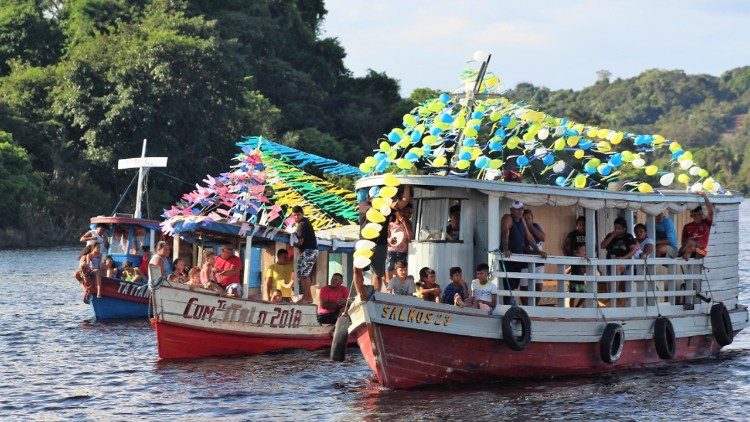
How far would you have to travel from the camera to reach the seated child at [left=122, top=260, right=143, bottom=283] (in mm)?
30547

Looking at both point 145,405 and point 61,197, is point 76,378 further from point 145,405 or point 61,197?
point 61,197

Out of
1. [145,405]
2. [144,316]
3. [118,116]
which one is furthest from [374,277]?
[118,116]

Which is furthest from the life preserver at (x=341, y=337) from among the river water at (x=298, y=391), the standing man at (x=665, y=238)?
the standing man at (x=665, y=238)

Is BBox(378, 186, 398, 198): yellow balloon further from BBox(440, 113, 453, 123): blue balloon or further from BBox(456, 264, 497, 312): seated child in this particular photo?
BBox(440, 113, 453, 123): blue balloon

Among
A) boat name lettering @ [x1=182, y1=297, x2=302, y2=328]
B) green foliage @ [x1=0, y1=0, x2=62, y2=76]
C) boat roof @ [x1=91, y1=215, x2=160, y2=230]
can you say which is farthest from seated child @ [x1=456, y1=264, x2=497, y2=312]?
green foliage @ [x1=0, y1=0, x2=62, y2=76]

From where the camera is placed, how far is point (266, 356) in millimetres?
23344

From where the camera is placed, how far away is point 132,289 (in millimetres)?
30125

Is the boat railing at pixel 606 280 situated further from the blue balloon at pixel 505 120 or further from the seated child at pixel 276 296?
the seated child at pixel 276 296

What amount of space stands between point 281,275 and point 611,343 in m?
7.04

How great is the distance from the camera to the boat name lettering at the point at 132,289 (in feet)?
98.2

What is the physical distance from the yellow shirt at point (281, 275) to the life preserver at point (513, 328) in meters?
6.79

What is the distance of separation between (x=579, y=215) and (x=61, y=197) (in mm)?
48257

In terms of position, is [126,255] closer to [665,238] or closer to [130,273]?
[130,273]

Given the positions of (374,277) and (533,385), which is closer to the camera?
(533,385)
